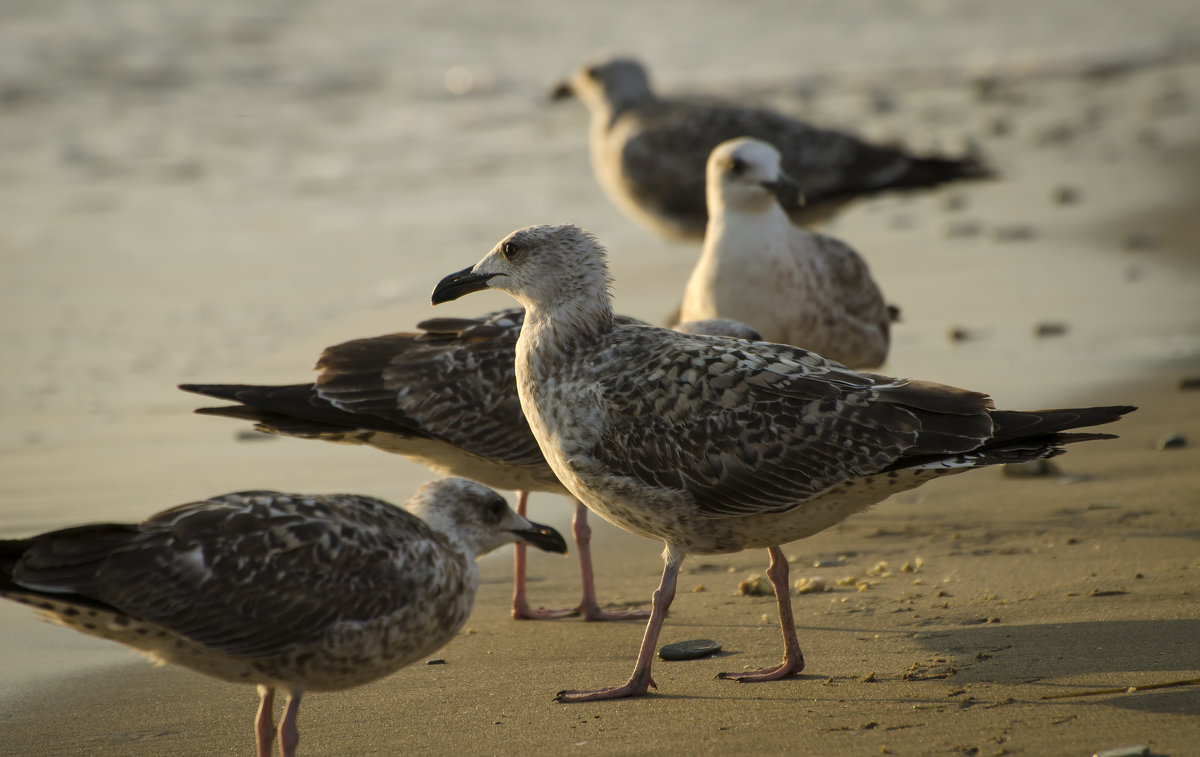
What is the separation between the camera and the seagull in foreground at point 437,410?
6172 mm

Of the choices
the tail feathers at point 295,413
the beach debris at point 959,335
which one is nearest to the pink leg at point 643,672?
the tail feathers at point 295,413

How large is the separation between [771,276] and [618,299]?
2.93 m

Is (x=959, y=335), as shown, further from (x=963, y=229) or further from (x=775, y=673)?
(x=775, y=673)

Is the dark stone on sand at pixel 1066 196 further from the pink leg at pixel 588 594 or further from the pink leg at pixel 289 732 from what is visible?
the pink leg at pixel 289 732

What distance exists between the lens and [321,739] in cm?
469

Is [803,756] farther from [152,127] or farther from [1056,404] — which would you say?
[152,127]

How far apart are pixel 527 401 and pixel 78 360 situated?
207 inches

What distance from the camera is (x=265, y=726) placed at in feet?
14.6

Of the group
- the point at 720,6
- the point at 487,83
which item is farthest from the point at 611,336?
the point at 720,6

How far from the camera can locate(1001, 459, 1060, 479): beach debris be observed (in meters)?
7.11

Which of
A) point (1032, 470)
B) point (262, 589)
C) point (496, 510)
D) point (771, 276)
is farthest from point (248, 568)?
point (771, 276)

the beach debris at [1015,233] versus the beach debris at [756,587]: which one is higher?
the beach debris at [1015,233]

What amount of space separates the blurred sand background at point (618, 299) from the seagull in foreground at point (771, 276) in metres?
0.74

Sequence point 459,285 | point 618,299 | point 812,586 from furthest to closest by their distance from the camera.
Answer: point 618,299
point 812,586
point 459,285
